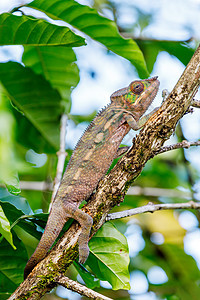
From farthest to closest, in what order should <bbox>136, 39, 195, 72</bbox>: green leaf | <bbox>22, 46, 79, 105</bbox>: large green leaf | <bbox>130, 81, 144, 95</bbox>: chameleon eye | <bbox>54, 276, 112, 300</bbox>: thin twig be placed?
<bbox>22, 46, 79, 105</bbox>: large green leaf, <bbox>136, 39, 195, 72</bbox>: green leaf, <bbox>130, 81, 144, 95</bbox>: chameleon eye, <bbox>54, 276, 112, 300</bbox>: thin twig

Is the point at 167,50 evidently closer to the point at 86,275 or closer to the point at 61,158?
the point at 61,158

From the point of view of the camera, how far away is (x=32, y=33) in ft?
7.08

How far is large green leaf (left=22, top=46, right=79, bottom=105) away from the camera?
3.08 metres

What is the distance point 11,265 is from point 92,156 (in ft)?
2.58

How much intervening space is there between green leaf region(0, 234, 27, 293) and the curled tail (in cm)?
16

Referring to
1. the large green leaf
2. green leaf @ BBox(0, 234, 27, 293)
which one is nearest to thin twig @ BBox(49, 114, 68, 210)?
the large green leaf

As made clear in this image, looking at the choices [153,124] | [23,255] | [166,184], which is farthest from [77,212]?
[166,184]

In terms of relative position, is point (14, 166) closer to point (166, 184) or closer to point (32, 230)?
point (32, 230)

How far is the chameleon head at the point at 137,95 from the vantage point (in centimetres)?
258

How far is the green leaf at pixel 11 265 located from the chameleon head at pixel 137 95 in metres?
1.15

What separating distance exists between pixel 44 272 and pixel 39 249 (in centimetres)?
22

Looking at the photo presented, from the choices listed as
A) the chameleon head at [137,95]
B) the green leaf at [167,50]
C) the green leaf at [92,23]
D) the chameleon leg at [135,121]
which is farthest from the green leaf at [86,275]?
the green leaf at [167,50]

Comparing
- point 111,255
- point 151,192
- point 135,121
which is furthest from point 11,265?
point 151,192

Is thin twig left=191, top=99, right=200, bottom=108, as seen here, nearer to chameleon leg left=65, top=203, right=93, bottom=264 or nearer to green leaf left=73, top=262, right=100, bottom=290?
chameleon leg left=65, top=203, right=93, bottom=264
